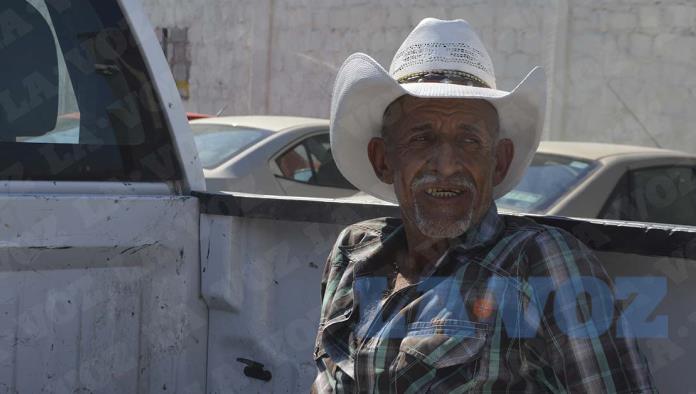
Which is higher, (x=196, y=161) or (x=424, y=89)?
(x=424, y=89)

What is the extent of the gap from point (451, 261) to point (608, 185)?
352 centimetres

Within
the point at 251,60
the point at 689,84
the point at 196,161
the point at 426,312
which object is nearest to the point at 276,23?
the point at 251,60

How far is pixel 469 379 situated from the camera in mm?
1814

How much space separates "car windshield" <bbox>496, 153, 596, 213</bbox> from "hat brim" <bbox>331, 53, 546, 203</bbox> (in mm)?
2593

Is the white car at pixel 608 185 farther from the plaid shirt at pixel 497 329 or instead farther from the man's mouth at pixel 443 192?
the plaid shirt at pixel 497 329

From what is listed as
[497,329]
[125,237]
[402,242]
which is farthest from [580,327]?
[125,237]

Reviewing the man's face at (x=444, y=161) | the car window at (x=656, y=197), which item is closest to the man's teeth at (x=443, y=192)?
the man's face at (x=444, y=161)

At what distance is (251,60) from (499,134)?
451 inches

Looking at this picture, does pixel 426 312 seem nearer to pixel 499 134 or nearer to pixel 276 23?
pixel 499 134

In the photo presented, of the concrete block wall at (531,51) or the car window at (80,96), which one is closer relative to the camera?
the car window at (80,96)

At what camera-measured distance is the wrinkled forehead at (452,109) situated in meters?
2.12

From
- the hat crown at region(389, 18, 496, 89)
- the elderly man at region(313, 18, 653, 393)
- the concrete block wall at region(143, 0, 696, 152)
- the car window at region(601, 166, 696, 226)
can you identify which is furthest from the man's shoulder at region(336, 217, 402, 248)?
the concrete block wall at region(143, 0, 696, 152)

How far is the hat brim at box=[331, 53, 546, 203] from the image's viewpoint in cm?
208

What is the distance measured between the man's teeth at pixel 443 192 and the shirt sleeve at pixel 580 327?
246 millimetres
